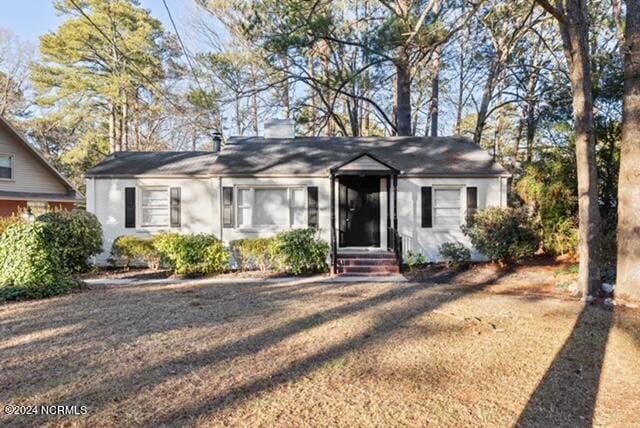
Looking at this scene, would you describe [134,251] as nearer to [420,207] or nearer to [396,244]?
[396,244]

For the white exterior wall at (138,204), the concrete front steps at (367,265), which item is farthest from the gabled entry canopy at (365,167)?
the white exterior wall at (138,204)

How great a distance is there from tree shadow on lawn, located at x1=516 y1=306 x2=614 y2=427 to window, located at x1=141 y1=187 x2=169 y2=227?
35.7 ft

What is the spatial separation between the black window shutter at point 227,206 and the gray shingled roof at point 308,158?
0.53m

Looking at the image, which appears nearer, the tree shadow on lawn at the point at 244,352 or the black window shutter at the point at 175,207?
the tree shadow on lawn at the point at 244,352

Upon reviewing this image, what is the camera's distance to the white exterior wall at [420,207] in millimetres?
11398

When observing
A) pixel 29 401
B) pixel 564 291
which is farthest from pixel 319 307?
pixel 564 291

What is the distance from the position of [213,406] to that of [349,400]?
1135 mm

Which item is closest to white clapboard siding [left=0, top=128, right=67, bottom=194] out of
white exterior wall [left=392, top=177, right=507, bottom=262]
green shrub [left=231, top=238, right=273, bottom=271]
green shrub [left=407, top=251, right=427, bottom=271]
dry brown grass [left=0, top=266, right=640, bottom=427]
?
green shrub [left=231, top=238, right=273, bottom=271]

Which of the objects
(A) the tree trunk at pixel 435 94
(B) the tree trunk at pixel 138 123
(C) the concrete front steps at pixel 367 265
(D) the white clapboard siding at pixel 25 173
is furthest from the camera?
(B) the tree trunk at pixel 138 123

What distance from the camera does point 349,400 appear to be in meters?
3.28

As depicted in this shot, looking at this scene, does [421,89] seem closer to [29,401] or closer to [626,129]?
[626,129]

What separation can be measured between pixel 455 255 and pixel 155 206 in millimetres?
9237

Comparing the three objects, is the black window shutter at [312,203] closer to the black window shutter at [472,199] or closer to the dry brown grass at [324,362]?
the black window shutter at [472,199]

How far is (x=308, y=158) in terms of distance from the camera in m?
12.7
